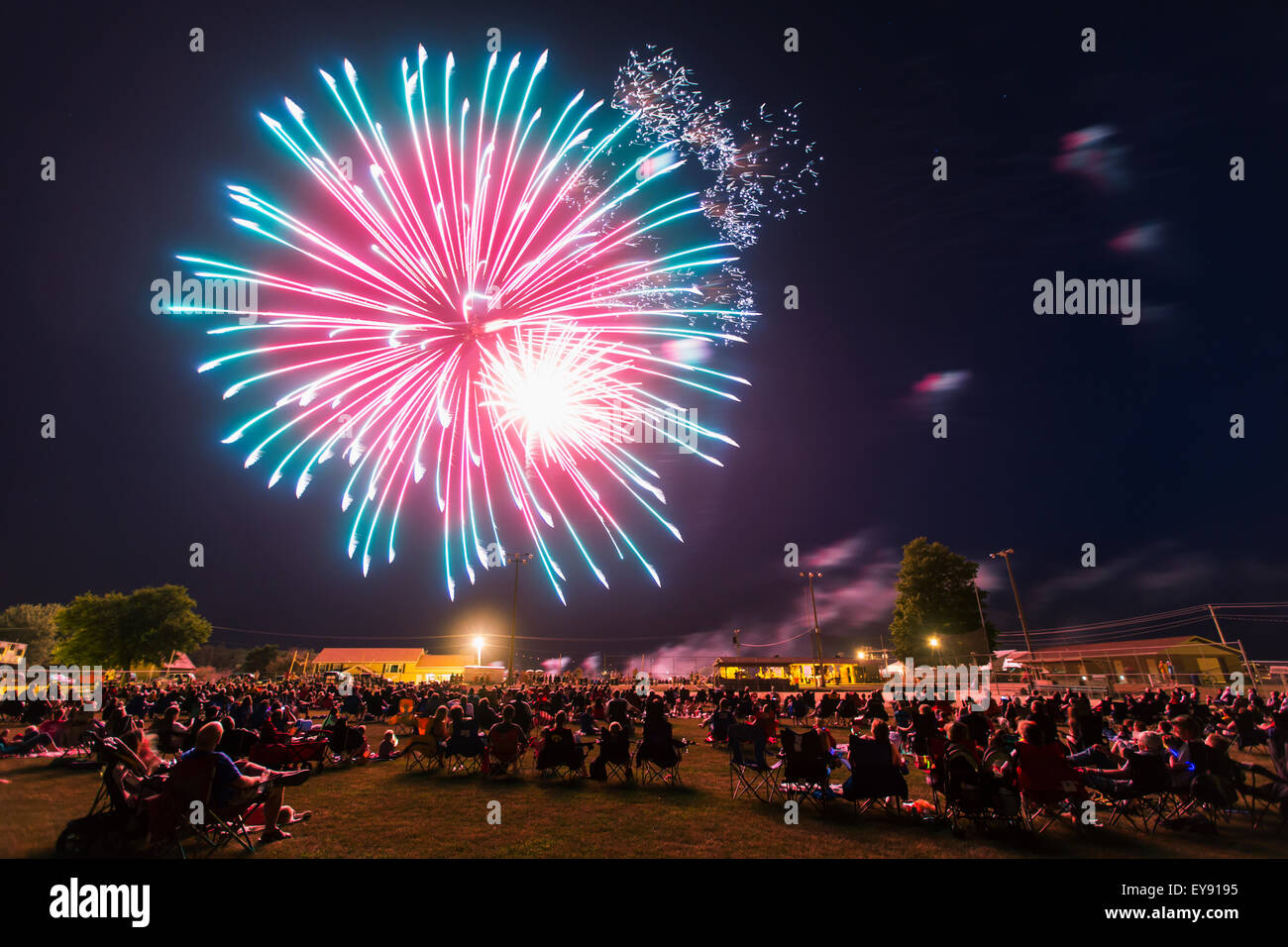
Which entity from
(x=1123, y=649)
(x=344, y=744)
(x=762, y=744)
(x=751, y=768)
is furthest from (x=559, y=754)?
(x=1123, y=649)

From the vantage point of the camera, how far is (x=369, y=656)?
99.8 m

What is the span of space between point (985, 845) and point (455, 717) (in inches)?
423

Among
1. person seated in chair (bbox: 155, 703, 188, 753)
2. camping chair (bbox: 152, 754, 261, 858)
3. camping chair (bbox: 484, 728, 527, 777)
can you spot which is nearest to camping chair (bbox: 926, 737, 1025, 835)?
camping chair (bbox: 484, 728, 527, 777)

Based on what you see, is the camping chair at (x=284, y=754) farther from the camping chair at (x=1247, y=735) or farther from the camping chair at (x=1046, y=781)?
the camping chair at (x=1247, y=735)

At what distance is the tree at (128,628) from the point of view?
189 ft

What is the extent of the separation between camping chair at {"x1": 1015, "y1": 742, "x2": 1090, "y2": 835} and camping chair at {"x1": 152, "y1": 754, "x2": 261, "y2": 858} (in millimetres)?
9942

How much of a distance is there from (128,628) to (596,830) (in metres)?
73.1

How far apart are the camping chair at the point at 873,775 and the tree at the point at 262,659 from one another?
378 feet

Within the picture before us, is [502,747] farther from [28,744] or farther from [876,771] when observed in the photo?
[28,744]

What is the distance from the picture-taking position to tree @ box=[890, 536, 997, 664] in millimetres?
49500

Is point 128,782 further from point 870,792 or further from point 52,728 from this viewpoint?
point 52,728

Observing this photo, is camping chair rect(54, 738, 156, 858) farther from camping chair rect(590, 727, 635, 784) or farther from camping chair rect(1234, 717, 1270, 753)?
camping chair rect(1234, 717, 1270, 753)

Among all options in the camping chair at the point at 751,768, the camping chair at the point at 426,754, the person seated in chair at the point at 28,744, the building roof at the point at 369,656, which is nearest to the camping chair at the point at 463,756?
the camping chair at the point at 426,754
